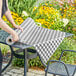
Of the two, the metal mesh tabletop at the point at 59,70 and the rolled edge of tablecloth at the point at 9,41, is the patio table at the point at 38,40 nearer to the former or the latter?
the rolled edge of tablecloth at the point at 9,41

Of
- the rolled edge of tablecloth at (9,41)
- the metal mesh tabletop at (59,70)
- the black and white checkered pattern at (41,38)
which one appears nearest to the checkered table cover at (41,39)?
the black and white checkered pattern at (41,38)

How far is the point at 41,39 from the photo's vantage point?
2764 mm

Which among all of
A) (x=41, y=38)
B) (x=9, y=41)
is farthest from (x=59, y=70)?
(x=9, y=41)

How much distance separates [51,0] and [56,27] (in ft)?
9.97

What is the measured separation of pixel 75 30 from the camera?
6.41 meters

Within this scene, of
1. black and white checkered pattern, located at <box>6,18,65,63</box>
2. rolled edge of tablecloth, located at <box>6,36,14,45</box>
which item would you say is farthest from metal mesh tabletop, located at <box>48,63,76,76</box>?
rolled edge of tablecloth, located at <box>6,36,14,45</box>

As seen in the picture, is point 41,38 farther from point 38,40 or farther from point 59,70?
point 59,70

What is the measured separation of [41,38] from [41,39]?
0.14 ft

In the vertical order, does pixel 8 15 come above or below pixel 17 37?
above

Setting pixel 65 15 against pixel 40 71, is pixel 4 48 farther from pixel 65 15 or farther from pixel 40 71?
pixel 65 15

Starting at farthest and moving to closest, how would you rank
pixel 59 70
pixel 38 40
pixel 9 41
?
pixel 59 70
pixel 38 40
pixel 9 41

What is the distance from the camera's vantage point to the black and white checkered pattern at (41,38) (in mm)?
2652

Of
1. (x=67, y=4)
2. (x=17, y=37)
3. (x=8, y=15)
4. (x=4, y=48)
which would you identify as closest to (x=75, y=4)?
(x=67, y=4)

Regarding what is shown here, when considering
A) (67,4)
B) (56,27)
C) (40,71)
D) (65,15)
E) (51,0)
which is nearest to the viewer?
(40,71)
